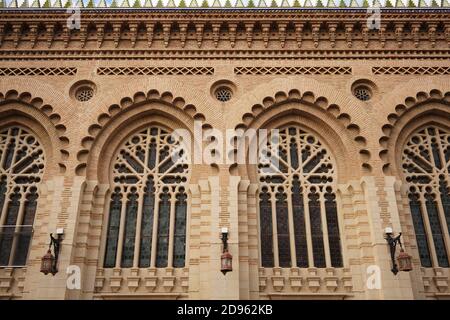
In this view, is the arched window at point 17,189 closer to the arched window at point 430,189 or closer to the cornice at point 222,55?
the cornice at point 222,55

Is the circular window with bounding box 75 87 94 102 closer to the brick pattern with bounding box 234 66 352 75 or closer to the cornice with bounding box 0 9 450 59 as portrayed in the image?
the cornice with bounding box 0 9 450 59

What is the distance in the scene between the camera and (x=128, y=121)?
47.1 ft

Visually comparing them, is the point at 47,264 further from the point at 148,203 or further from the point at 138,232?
the point at 148,203

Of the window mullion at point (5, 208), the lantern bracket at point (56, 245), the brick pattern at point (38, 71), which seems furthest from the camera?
the brick pattern at point (38, 71)

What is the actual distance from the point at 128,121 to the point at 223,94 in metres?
3.09

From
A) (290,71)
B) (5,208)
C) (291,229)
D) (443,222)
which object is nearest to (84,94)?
(5,208)

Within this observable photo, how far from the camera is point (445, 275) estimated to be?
40.8 feet

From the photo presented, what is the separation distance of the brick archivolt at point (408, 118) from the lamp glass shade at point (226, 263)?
552 cm

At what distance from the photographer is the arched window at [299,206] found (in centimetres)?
1279

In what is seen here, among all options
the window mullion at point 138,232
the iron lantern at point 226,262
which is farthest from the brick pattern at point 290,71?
the iron lantern at point 226,262

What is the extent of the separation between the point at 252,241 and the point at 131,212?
3.60 meters
